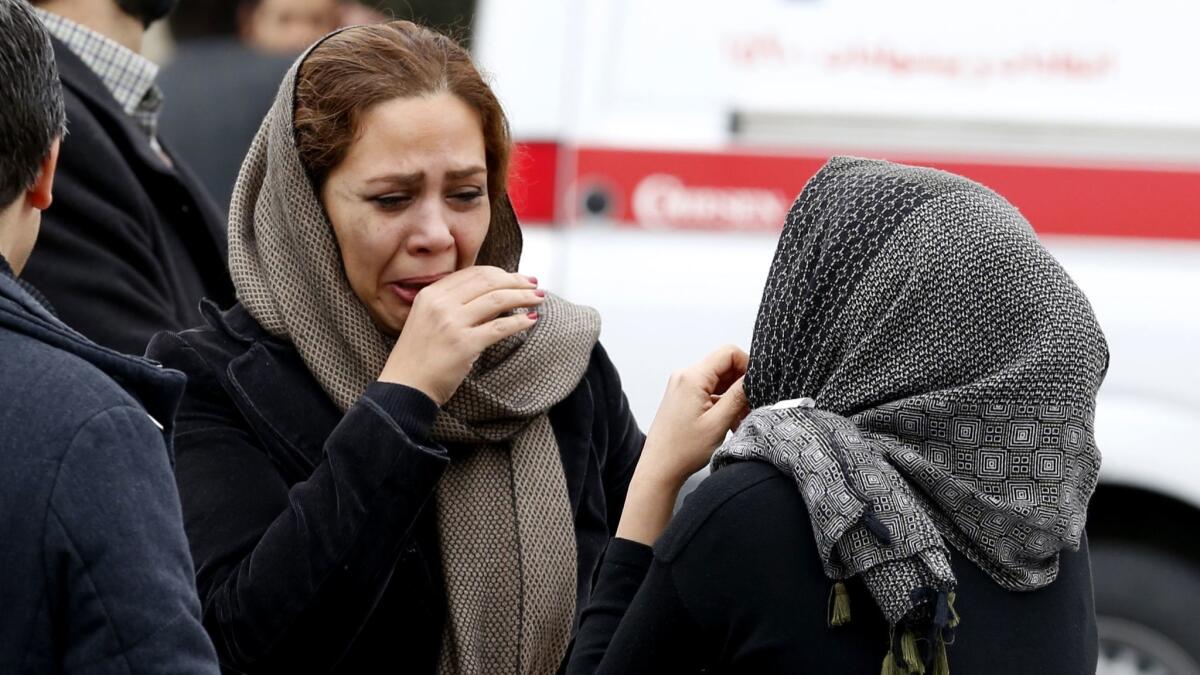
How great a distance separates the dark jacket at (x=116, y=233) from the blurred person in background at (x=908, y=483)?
124cm

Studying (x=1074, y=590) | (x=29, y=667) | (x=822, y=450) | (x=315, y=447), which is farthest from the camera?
(x=315, y=447)

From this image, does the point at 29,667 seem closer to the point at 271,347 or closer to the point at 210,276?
the point at 271,347

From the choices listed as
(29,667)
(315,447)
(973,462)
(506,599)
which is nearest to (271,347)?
(315,447)

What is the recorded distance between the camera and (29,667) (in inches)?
56.7

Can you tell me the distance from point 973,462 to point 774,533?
209 millimetres

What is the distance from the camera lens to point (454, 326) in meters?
2.04

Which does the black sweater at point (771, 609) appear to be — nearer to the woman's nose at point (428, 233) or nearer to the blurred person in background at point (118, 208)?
the woman's nose at point (428, 233)

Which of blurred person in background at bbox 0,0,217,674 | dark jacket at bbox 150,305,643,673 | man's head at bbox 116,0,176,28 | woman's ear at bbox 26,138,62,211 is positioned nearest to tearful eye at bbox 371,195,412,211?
dark jacket at bbox 150,305,643,673

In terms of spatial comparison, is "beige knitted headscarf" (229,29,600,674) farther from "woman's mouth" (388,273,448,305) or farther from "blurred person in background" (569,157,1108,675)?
"blurred person in background" (569,157,1108,675)

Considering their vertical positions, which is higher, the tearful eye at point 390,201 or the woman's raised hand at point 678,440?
the tearful eye at point 390,201

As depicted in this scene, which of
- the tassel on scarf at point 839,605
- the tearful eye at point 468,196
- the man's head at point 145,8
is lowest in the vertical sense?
the tassel on scarf at point 839,605

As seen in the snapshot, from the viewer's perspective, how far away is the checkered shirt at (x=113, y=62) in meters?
2.99

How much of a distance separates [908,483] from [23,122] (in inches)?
36.1

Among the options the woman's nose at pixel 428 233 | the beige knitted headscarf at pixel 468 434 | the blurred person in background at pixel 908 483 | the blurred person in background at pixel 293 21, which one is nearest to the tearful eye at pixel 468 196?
the woman's nose at pixel 428 233
